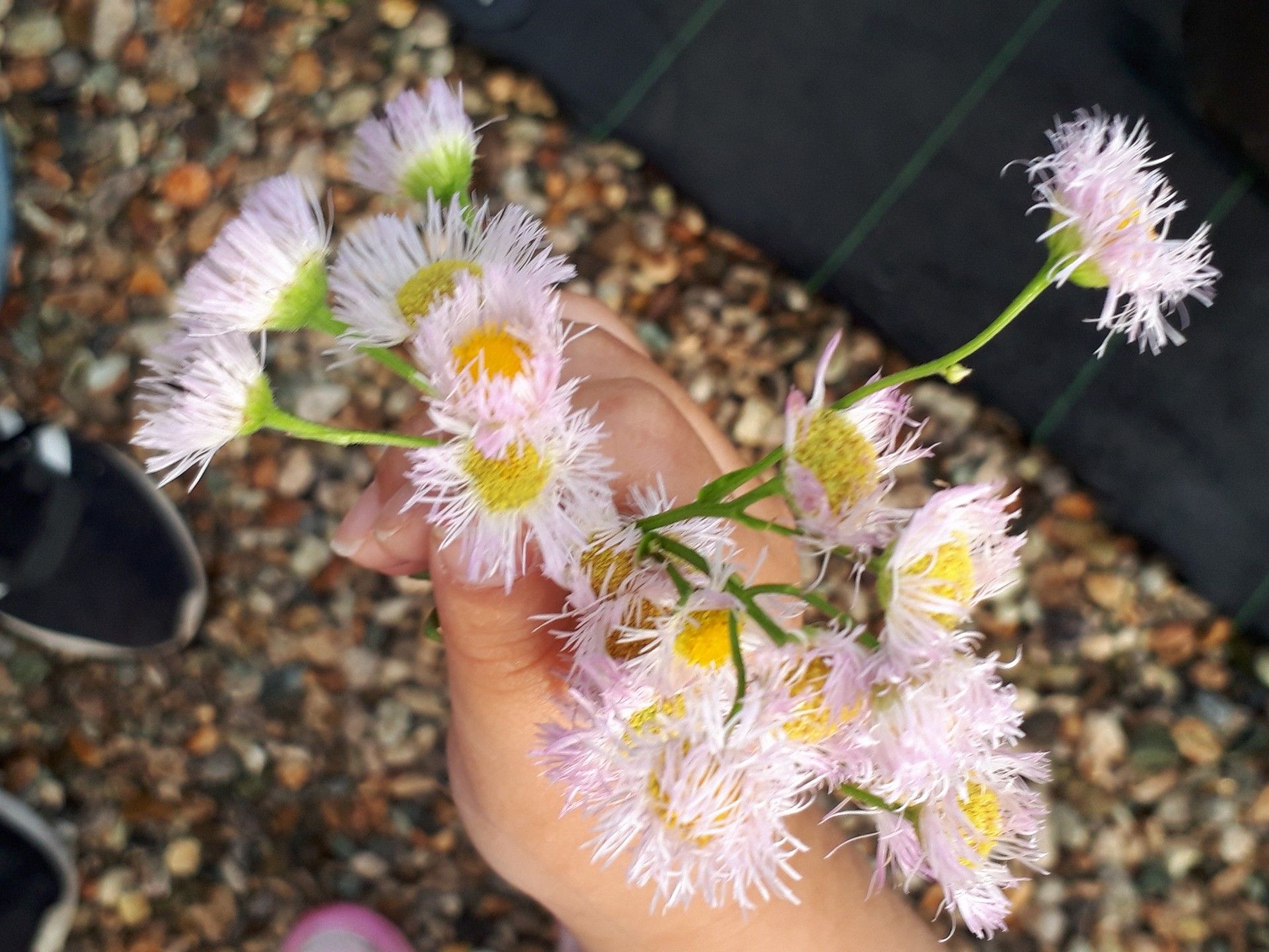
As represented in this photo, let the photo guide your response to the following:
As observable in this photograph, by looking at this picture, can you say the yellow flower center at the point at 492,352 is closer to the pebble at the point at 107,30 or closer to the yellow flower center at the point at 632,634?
the yellow flower center at the point at 632,634

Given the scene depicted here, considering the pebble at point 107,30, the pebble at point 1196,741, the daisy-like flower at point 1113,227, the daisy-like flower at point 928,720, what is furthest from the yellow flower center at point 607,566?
the pebble at point 107,30

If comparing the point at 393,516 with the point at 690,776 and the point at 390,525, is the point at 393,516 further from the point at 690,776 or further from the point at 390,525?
the point at 690,776

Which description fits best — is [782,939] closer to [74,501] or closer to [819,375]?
[819,375]

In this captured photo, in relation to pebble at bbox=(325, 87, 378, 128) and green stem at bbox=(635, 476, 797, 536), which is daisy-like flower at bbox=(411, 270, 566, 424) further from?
pebble at bbox=(325, 87, 378, 128)

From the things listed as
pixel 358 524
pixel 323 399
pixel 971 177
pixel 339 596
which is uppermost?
pixel 971 177

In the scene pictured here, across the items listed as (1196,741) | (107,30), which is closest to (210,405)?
(107,30)
